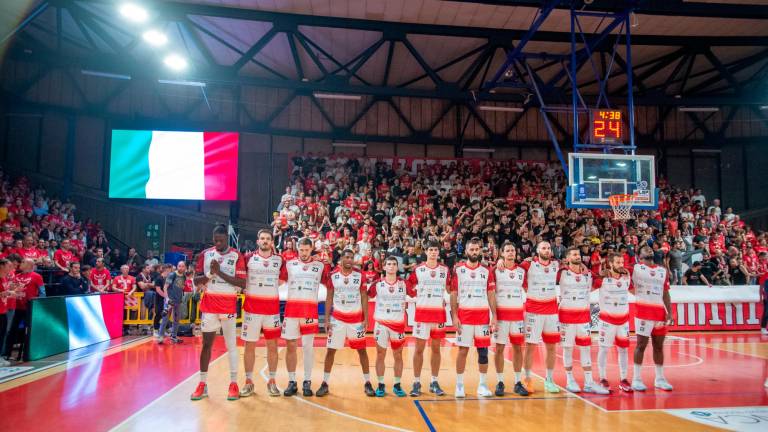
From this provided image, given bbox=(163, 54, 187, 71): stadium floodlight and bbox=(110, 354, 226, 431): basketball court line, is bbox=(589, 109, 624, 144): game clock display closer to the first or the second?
bbox=(110, 354, 226, 431): basketball court line

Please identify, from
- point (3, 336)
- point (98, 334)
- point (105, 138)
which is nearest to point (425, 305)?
point (3, 336)

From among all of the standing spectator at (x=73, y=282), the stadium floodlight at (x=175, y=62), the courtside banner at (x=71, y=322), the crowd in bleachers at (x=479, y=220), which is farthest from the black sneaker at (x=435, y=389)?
the stadium floodlight at (x=175, y=62)

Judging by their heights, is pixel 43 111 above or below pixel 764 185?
above

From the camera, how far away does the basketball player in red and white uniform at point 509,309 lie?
25.3 ft

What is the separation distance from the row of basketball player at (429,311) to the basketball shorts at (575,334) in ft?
0.05

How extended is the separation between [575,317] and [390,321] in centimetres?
319

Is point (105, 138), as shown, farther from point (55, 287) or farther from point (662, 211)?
point (662, 211)

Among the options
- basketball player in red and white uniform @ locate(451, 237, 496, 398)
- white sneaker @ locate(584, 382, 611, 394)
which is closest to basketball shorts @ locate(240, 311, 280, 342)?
basketball player in red and white uniform @ locate(451, 237, 496, 398)

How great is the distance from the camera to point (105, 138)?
72.6 feet

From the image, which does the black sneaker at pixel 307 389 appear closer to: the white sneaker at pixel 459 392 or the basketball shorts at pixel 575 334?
the white sneaker at pixel 459 392

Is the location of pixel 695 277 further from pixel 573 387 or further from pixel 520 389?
pixel 520 389

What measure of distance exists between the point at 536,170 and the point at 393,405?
1876 cm

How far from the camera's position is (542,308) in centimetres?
786

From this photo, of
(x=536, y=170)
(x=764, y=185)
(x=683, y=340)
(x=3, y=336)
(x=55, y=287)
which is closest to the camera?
(x=3, y=336)
